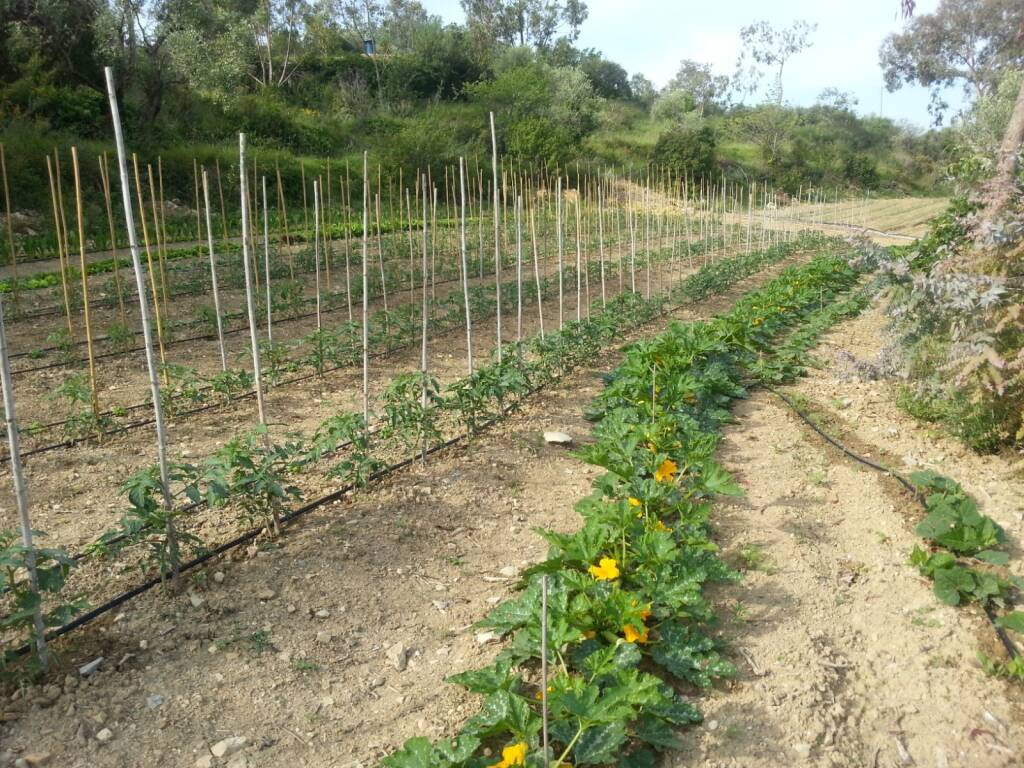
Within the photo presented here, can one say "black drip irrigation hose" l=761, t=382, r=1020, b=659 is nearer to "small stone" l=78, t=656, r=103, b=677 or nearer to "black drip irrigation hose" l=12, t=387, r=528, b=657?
"black drip irrigation hose" l=12, t=387, r=528, b=657

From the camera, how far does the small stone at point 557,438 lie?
4.98 metres

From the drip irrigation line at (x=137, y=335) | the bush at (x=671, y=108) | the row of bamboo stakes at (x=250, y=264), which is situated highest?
the bush at (x=671, y=108)

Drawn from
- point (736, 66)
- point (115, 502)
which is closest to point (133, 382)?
point (115, 502)

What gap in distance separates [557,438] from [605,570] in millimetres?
2201

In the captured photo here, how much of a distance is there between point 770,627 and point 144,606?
8.28ft

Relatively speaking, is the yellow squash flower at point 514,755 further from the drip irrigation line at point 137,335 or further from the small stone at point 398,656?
the drip irrigation line at point 137,335

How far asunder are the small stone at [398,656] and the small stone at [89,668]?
3.38ft

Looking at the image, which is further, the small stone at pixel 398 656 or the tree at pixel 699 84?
the tree at pixel 699 84

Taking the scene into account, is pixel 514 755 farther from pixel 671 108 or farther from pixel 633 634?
pixel 671 108

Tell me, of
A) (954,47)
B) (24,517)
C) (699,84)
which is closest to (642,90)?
(699,84)

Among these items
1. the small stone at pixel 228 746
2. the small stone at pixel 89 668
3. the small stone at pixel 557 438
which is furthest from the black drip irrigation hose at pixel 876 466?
the small stone at pixel 89 668

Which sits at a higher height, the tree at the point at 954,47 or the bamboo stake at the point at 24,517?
→ the tree at the point at 954,47

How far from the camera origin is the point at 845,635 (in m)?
2.96

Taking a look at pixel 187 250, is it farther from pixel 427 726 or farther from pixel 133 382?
pixel 427 726
